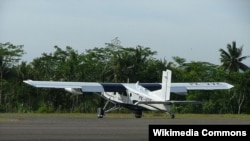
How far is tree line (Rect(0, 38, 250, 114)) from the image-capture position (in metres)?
68.9

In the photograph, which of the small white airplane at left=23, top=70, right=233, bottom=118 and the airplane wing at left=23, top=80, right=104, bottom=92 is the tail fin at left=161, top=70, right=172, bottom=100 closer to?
the small white airplane at left=23, top=70, right=233, bottom=118

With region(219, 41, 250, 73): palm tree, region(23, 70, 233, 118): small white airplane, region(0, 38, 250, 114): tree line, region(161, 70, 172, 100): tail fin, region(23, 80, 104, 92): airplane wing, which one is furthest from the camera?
region(219, 41, 250, 73): palm tree

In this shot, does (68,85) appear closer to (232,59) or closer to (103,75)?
(103,75)

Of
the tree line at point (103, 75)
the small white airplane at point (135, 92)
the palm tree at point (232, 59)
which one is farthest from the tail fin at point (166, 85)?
the palm tree at point (232, 59)

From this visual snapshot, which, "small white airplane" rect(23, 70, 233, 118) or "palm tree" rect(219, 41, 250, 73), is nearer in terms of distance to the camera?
"small white airplane" rect(23, 70, 233, 118)

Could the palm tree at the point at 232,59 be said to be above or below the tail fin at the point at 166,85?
above

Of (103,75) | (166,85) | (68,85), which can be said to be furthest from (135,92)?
(103,75)

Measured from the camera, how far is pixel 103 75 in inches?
2881

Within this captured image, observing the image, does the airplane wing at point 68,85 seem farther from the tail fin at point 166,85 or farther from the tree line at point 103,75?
the tree line at point 103,75

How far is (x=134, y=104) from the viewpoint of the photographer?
42688 mm

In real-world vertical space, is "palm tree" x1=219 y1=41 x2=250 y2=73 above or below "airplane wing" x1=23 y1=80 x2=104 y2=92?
above

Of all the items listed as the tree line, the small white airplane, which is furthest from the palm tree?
the small white airplane

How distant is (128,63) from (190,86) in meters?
26.6

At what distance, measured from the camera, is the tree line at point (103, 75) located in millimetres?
68938
